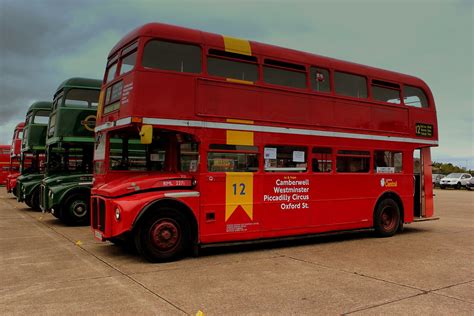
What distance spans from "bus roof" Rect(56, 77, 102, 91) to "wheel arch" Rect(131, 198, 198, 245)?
7.28 metres

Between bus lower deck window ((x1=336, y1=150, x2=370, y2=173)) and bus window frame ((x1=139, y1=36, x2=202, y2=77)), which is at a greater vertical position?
bus window frame ((x1=139, y1=36, x2=202, y2=77))

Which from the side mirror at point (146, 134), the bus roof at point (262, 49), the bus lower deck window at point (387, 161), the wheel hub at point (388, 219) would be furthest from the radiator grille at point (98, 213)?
the wheel hub at point (388, 219)

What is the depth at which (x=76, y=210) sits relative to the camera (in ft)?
39.0

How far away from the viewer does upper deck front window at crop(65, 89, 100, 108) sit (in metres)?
12.5

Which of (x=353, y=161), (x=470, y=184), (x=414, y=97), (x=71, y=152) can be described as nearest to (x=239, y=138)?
(x=353, y=161)

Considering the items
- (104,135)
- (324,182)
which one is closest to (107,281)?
(104,135)

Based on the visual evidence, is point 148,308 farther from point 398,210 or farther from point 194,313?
point 398,210

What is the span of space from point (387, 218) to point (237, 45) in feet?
18.2

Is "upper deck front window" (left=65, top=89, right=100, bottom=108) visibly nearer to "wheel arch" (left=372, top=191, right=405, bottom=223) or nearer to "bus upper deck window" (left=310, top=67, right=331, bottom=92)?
"bus upper deck window" (left=310, top=67, right=331, bottom=92)

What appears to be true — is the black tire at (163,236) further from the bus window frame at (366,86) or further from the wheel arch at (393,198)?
the wheel arch at (393,198)

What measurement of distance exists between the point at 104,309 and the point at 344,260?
4.15 meters

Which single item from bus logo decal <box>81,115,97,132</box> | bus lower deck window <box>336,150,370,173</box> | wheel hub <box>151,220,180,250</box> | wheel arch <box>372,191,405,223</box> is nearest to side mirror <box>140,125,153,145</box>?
wheel hub <box>151,220,180,250</box>

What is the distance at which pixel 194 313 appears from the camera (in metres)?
4.51

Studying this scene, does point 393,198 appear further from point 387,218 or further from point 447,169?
point 447,169
